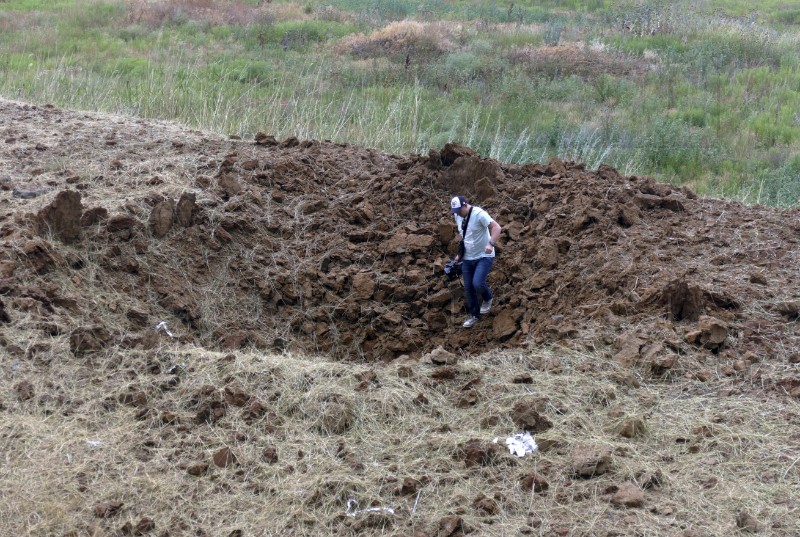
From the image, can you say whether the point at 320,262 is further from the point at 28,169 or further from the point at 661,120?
the point at 661,120

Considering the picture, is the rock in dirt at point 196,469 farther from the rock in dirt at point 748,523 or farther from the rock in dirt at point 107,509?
the rock in dirt at point 748,523

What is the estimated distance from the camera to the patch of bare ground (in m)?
4.49

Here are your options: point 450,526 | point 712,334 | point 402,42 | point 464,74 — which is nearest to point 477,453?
point 450,526

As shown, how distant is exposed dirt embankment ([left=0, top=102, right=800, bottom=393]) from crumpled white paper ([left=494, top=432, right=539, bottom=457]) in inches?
39.4

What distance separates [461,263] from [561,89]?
38.2 ft

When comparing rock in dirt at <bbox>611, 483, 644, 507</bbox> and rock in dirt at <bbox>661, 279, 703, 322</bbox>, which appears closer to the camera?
rock in dirt at <bbox>611, 483, 644, 507</bbox>

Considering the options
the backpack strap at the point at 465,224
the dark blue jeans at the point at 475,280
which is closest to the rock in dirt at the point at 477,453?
the dark blue jeans at the point at 475,280

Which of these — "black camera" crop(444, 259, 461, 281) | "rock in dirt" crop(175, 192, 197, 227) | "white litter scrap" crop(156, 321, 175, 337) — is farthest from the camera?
"rock in dirt" crop(175, 192, 197, 227)

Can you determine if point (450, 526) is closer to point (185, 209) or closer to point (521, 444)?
point (521, 444)

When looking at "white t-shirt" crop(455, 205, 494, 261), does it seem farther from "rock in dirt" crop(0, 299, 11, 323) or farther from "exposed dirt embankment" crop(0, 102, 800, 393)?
"rock in dirt" crop(0, 299, 11, 323)

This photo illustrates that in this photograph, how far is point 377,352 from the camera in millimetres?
7109

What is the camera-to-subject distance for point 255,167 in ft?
27.8

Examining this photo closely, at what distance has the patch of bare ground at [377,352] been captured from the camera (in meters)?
4.49

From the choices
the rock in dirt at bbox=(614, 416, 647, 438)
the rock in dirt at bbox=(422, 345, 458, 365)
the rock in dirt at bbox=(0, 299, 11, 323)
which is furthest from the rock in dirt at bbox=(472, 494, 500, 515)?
the rock in dirt at bbox=(0, 299, 11, 323)
